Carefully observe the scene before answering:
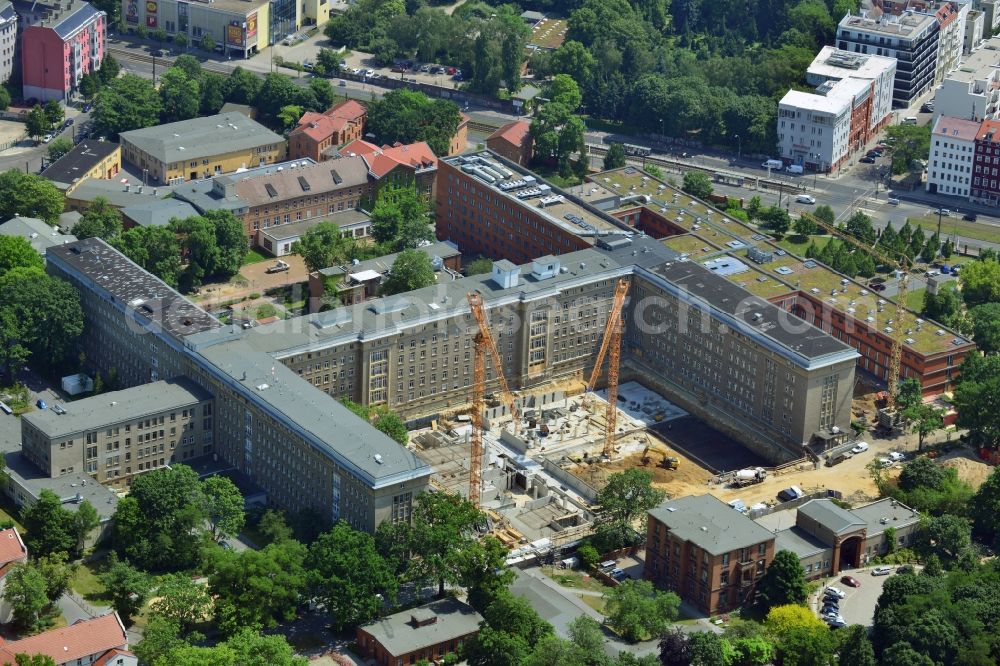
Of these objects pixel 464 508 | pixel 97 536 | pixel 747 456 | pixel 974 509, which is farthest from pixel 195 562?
pixel 974 509

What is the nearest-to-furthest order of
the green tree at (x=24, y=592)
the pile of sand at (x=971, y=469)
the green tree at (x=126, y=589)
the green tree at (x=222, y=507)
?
the green tree at (x=24, y=592) < the green tree at (x=126, y=589) < the green tree at (x=222, y=507) < the pile of sand at (x=971, y=469)

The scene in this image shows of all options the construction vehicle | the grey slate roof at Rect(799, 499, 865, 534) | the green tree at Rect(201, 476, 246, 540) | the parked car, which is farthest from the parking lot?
the green tree at Rect(201, 476, 246, 540)

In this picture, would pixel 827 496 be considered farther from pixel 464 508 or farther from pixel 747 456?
pixel 464 508

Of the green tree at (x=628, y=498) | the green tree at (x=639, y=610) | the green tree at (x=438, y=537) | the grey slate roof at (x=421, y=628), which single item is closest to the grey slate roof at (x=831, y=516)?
the green tree at (x=628, y=498)

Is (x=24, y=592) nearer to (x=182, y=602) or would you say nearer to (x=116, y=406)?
(x=182, y=602)

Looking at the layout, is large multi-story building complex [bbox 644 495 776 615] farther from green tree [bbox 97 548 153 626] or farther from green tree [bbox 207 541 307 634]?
green tree [bbox 97 548 153 626]

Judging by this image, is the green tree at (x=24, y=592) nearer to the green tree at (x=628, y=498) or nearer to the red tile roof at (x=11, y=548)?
the red tile roof at (x=11, y=548)
